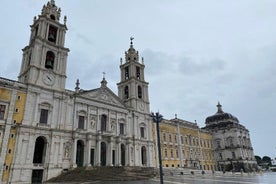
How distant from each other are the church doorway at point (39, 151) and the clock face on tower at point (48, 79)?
23.1 ft

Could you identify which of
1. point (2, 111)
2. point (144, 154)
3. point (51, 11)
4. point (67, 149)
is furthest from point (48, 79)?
point (144, 154)

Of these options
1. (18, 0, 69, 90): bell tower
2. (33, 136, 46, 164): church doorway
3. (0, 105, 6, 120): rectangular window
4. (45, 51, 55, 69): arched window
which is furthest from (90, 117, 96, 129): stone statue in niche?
(0, 105, 6, 120): rectangular window

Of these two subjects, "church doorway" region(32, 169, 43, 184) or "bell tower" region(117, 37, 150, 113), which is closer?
"church doorway" region(32, 169, 43, 184)

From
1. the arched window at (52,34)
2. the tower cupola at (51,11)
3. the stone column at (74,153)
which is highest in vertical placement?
the tower cupola at (51,11)

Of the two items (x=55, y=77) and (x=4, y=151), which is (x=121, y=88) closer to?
(x=55, y=77)

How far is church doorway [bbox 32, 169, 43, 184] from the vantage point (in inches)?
973

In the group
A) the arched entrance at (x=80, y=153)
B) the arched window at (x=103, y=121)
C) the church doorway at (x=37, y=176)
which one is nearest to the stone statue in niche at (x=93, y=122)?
the arched window at (x=103, y=121)

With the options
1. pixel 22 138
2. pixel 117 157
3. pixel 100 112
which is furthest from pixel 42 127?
pixel 117 157

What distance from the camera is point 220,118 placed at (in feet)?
212

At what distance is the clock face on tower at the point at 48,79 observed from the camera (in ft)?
94.7

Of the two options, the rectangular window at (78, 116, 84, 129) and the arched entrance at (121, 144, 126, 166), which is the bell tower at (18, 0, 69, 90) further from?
the arched entrance at (121, 144, 126, 166)

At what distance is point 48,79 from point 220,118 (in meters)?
51.3

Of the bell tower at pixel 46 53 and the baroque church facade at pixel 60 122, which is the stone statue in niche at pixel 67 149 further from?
the bell tower at pixel 46 53

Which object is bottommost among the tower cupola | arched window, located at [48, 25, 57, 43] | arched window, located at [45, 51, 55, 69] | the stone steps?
the stone steps
